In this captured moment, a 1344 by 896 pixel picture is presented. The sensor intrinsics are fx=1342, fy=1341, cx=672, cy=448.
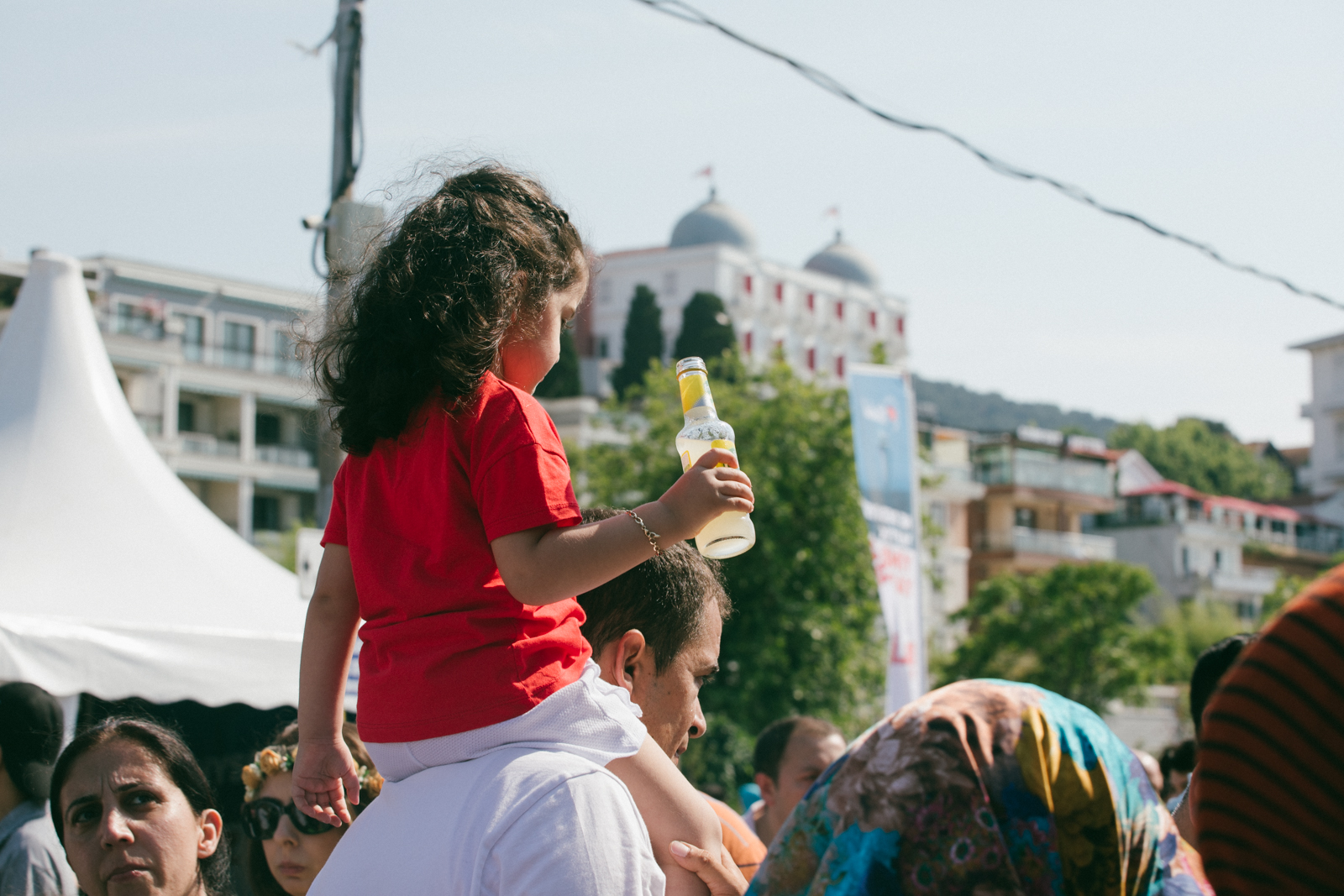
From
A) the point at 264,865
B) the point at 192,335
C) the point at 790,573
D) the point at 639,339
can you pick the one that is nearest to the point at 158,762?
the point at 264,865

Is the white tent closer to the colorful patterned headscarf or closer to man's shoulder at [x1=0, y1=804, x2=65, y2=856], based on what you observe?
man's shoulder at [x1=0, y1=804, x2=65, y2=856]

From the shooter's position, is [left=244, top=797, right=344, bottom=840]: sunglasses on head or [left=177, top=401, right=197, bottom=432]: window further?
[left=177, top=401, right=197, bottom=432]: window

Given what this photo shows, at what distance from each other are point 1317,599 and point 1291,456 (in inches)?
4769


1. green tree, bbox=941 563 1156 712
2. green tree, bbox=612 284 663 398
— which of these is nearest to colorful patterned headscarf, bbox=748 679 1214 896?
green tree, bbox=941 563 1156 712

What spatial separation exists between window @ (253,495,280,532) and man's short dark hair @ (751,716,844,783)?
51.4 m

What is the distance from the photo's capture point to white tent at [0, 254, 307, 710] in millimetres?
5742

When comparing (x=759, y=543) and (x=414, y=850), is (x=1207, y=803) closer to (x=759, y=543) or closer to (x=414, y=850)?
(x=414, y=850)

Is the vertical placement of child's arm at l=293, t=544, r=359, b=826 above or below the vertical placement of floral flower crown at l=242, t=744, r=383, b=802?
above

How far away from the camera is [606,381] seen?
77.1 metres

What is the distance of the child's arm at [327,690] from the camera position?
2111 millimetres

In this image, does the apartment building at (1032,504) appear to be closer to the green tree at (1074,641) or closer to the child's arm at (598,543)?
the green tree at (1074,641)

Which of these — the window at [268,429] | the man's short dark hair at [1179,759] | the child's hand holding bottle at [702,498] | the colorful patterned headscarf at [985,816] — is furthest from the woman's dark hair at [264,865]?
the window at [268,429]

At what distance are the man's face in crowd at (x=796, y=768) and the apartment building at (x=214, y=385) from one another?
44924mm

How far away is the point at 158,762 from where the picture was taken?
335 centimetres
